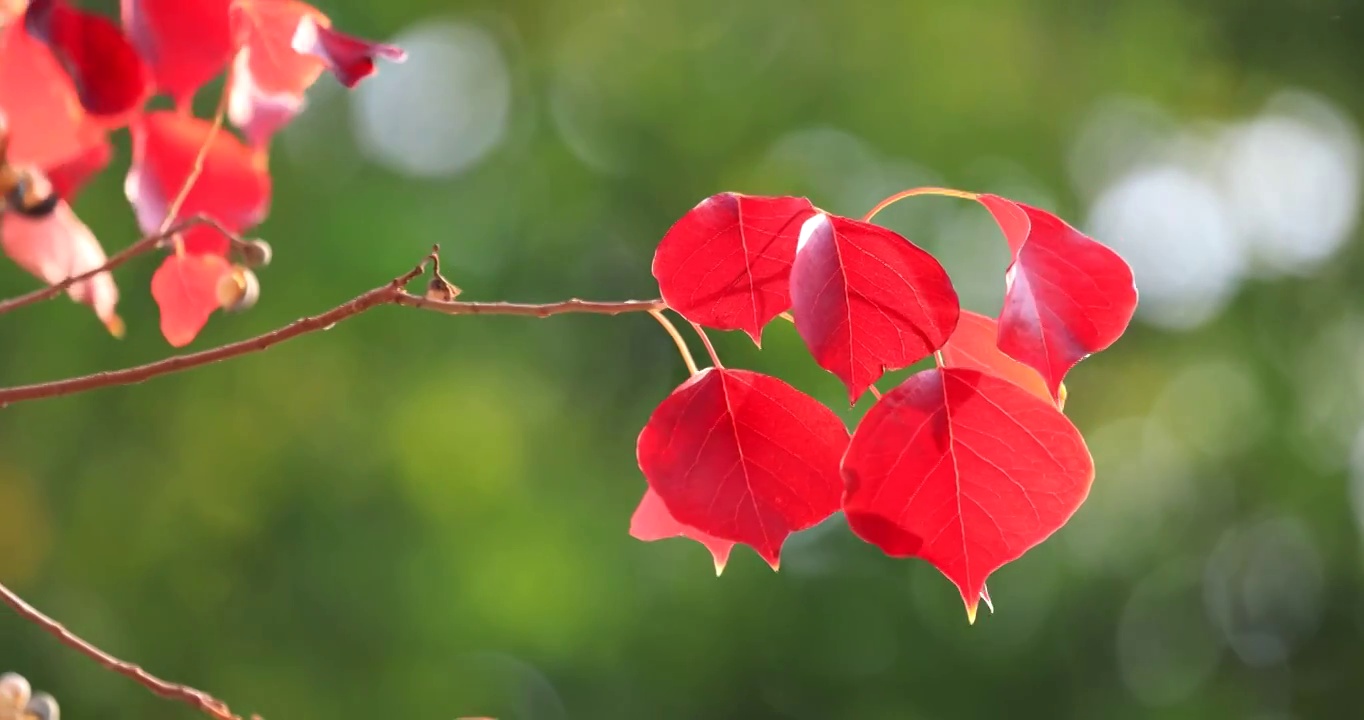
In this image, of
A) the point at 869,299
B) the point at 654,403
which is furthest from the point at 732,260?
the point at 654,403

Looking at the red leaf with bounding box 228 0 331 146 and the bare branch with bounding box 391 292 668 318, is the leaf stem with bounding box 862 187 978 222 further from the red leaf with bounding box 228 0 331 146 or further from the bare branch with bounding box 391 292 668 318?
the red leaf with bounding box 228 0 331 146

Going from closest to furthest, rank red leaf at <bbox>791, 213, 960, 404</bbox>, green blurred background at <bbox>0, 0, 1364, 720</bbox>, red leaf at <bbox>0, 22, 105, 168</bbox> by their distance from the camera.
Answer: red leaf at <bbox>791, 213, 960, 404</bbox>
red leaf at <bbox>0, 22, 105, 168</bbox>
green blurred background at <bbox>0, 0, 1364, 720</bbox>

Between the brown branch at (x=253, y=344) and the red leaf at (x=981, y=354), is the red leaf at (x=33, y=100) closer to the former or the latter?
the brown branch at (x=253, y=344)

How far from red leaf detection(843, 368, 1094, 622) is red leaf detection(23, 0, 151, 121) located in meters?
0.27

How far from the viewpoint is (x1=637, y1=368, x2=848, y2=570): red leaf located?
1.19ft

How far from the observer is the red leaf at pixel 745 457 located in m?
0.36

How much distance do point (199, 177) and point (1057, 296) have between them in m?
0.41

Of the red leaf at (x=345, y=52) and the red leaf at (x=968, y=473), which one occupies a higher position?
the red leaf at (x=345, y=52)

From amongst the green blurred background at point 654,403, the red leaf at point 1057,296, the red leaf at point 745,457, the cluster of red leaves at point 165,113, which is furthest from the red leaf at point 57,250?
the green blurred background at point 654,403

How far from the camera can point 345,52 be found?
0.37m

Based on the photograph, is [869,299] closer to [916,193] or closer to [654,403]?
[916,193]

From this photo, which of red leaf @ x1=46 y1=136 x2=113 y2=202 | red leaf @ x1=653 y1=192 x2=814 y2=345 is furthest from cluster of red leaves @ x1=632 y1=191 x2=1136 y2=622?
red leaf @ x1=46 y1=136 x2=113 y2=202

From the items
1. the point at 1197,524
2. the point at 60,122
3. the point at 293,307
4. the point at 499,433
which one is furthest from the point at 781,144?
the point at 60,122

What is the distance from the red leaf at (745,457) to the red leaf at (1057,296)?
0.07 m
